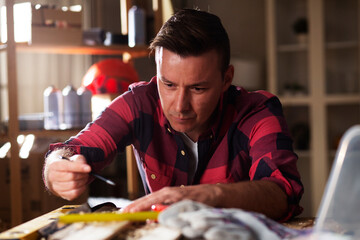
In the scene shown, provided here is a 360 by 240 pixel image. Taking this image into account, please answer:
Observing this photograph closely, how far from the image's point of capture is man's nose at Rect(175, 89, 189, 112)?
1.34 metres

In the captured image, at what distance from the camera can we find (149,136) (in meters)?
1.56

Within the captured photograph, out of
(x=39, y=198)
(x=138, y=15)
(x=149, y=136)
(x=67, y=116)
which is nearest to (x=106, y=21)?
(x=138, y=15)

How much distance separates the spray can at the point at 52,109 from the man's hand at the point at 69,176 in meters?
1.63

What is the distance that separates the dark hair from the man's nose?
4.1 inches

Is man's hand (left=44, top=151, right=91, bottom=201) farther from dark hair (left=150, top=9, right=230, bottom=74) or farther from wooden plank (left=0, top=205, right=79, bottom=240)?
dark hair (left=150, top=9, right=230, bottom=74)

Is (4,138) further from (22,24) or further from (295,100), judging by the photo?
(295,100)

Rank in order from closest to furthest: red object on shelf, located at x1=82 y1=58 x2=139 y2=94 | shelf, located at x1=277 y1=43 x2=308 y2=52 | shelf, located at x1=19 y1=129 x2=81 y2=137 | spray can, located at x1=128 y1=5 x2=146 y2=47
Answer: shelf, located at x1=19 y1=129 x2=81 y2=137, red object on shelf, located at x1=82 y1=58 x2=139 y2=94, spray can, located at x1=128 y1=5 x2=146 y2=47, shelf, located at x1=277 y1=43 x2=308 y2=52

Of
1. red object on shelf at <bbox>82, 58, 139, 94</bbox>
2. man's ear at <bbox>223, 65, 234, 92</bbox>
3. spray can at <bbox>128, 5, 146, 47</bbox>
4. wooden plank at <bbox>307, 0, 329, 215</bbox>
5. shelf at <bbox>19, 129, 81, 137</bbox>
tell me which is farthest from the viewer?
wooden plank at <bbox>307, 0, 329, 215</bbox>

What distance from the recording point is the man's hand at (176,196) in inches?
38.4

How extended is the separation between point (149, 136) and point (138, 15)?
5.24ft

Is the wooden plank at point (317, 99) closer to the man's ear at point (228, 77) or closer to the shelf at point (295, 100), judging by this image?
the shelf at point (295, 100)

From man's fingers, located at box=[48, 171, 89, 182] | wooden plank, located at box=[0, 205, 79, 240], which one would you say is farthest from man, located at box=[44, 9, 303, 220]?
wooden plank, located at box=[0, 205, 79, 240]

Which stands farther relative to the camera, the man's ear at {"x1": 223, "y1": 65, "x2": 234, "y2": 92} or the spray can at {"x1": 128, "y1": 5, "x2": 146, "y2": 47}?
the spray can at {"x1": 128, "y1": 5, "x2": 146, "y2": 47}

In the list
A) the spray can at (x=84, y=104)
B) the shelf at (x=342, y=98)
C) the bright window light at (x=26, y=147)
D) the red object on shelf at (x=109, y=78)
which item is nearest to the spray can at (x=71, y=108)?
the spray can at (x=84, y=104)
